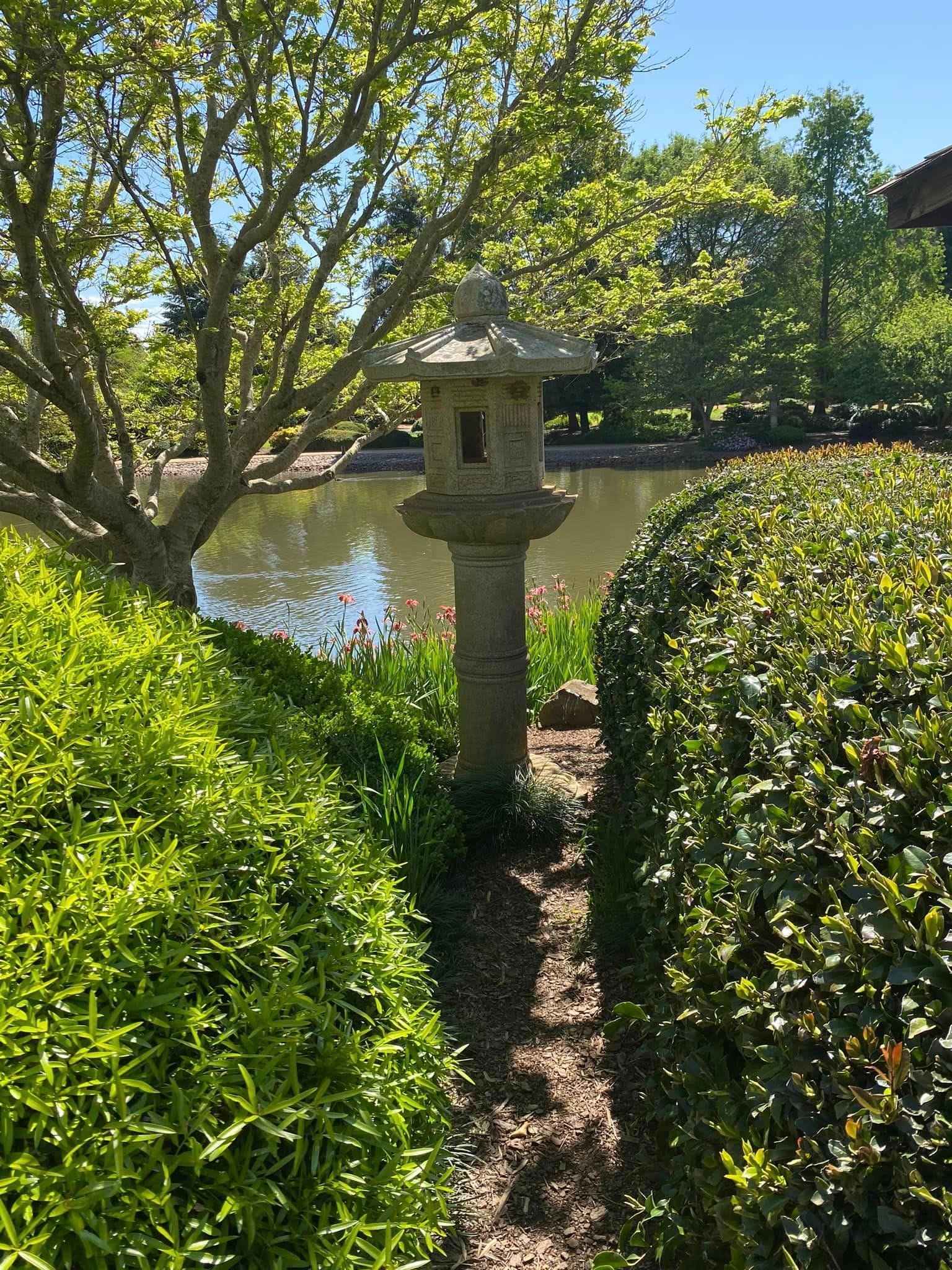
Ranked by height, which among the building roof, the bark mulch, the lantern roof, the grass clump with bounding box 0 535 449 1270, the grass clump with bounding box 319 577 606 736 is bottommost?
the bark mulch

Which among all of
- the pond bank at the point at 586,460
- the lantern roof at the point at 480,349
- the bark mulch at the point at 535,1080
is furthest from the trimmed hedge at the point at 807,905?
the pond bank at the point at 586,460

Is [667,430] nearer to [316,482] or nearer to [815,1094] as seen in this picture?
[316,482]

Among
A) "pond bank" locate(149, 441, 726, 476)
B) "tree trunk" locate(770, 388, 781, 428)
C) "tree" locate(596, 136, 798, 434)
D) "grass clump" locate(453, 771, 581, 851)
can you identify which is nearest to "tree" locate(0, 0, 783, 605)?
"grass clump" locate(453, 771, 581, 851)

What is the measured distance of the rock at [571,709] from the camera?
5.85 metres

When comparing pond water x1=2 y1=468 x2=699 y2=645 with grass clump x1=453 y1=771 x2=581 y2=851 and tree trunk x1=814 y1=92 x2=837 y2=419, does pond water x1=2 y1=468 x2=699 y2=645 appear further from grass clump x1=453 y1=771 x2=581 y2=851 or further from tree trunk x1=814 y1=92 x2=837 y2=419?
tree trunk x1=814 y1=92 x2=837 y2=419

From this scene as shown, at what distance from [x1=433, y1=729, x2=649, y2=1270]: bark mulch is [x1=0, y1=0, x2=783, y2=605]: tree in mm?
2390

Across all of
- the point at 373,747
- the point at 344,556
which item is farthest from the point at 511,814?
the point at 344,556

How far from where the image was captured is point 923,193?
3.76 meters

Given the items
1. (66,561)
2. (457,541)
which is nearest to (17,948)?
(66,561)

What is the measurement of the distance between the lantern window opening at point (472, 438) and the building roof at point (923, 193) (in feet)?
6.82

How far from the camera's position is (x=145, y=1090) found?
4.19 ft

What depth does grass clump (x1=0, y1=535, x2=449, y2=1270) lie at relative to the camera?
1.23 meters

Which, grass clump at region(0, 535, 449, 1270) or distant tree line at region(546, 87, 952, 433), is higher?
distant tree line at region(546, 87, 952, 433)

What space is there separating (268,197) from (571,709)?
354 centimetres
